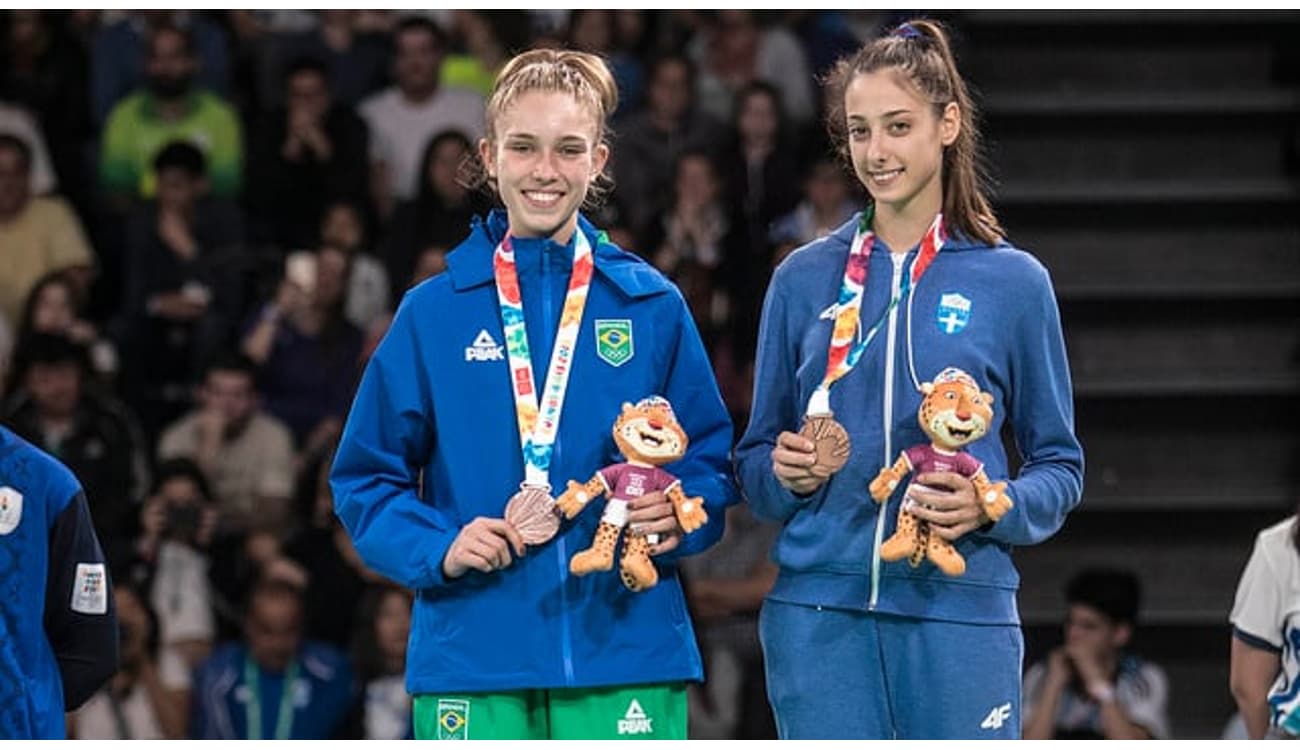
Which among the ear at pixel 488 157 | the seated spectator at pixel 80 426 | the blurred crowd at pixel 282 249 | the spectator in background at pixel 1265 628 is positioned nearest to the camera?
A: the ear at pixel 488 157

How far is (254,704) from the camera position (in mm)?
7230

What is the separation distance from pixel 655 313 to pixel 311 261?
14.4 ft

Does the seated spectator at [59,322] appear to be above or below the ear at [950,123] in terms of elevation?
below

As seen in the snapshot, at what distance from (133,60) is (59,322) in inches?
53.5

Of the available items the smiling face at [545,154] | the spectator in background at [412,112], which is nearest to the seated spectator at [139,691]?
the spectator in background at [412,112]

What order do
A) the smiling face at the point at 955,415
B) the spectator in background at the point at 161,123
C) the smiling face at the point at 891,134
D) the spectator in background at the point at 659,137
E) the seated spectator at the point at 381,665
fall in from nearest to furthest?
1. the smiling face at the point at 955,415
2. the smiling face at the point at 891,134
3. the seated spectator at the point at 381,665
4. the spectator in background at the point at 659,137
5. the spectator in background at the point at 161,123

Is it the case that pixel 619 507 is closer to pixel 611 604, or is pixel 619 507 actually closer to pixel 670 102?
pixel 611 604

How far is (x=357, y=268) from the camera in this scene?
27.1 ft

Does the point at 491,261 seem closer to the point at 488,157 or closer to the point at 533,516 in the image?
the point at 488,157

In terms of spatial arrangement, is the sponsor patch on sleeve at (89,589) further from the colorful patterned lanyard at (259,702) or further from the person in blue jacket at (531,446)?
the colorful patterned lanyard at (259,702)

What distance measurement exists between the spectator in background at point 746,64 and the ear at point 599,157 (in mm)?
4678

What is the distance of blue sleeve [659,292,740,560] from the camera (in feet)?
13.4

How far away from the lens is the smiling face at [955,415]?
384 centimetres

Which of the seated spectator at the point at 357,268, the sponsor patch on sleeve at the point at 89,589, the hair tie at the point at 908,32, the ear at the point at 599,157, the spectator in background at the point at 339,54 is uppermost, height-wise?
the spectator in background at the point at 339,54
